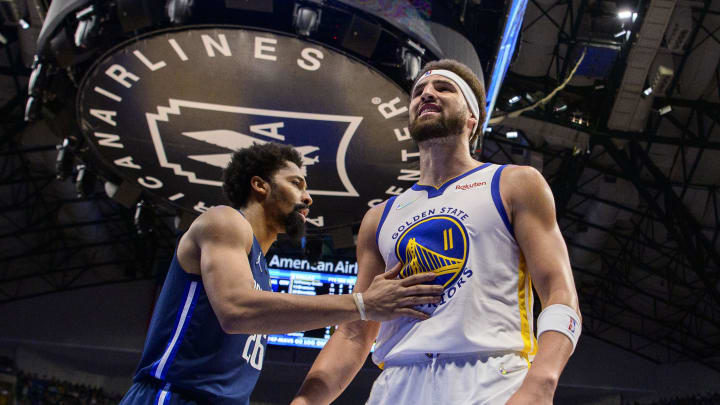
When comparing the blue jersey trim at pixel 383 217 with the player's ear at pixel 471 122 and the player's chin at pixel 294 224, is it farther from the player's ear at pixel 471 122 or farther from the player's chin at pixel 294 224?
the player's chin at pixel 294 224

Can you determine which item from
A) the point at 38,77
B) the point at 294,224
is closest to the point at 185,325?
the point at 294,224

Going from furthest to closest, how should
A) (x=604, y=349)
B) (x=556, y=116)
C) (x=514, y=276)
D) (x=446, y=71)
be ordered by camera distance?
(x=604, y=349) < (x=556, y=116) < (x=446, y=71) < (x=514, y=276)

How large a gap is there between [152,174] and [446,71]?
527cm

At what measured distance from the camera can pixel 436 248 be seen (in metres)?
2.22

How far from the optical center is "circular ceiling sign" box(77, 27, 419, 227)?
229 inches

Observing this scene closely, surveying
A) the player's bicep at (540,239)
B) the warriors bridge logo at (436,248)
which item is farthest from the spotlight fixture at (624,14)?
the warriors bridge logo at (436,248)

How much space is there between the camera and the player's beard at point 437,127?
2520mm

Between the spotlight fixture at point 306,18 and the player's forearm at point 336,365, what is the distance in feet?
11.9

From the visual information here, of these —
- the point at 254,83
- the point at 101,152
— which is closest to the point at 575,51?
the point at 254,83

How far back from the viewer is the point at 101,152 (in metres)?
6.96

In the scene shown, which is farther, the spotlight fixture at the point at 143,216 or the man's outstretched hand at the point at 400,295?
the spotlight fixture at the point at 143,216

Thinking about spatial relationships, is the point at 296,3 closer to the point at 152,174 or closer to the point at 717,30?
the point at 152,174

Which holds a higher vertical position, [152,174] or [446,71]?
[446,71]

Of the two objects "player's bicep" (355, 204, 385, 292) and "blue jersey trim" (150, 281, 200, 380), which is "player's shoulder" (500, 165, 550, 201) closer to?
"player's bicep" (355, 204, 385, 292)
